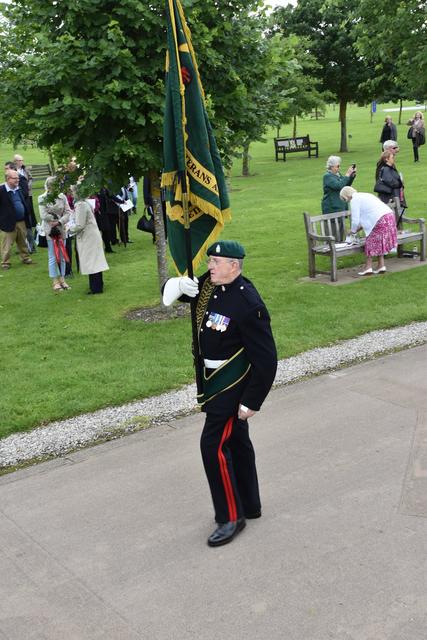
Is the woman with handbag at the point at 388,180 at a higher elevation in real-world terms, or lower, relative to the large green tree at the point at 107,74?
lower

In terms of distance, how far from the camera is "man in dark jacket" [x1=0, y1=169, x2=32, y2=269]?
14.4 m

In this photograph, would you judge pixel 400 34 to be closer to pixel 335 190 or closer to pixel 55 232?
pixel 335 190

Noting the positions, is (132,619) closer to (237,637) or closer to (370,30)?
(237,637)

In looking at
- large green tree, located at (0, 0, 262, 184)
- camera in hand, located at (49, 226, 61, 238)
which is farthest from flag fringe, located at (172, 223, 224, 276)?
camera in hand, located at (49, 226, 61, 238)

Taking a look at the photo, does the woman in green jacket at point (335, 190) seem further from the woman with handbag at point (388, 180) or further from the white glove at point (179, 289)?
the white glove at point (179, 289)

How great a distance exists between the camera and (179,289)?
15.6ft

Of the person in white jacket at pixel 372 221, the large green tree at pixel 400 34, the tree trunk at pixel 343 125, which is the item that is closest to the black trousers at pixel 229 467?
the person in white jacket at pixel 372 221

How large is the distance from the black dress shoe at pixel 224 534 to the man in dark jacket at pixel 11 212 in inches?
431

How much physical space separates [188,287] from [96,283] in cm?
751

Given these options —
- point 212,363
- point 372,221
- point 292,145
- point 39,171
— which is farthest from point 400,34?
point 39,171

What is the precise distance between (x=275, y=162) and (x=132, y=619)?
3217cm

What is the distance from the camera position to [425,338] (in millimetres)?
8789

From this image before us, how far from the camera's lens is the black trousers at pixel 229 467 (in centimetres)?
475

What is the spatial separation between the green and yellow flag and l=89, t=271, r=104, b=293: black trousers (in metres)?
6.93
